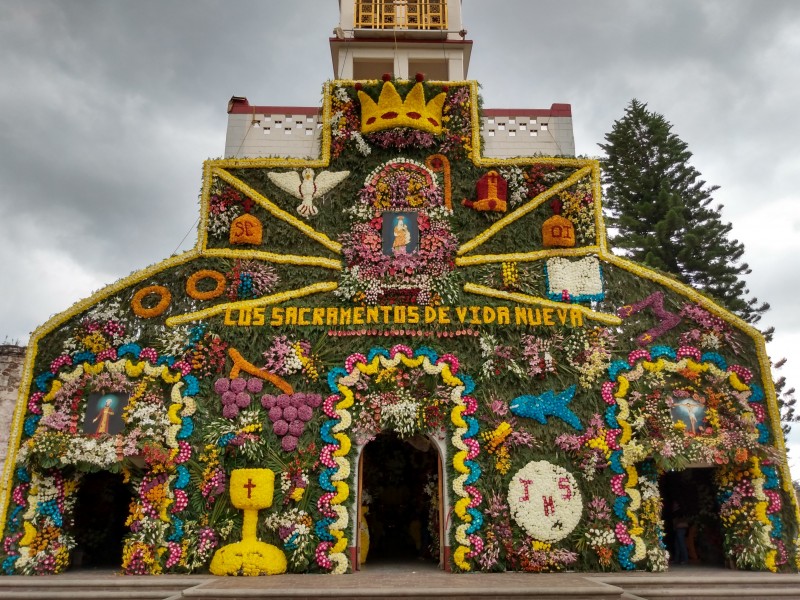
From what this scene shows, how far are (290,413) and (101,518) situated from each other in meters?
4.88

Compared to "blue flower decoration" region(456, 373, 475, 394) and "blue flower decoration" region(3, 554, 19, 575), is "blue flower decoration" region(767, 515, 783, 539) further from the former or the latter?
"blue flower decoration" region(3, 554, 19, 575)

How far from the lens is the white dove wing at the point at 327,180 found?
12.4 meters

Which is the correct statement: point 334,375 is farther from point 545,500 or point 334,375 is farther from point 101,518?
point 101,518

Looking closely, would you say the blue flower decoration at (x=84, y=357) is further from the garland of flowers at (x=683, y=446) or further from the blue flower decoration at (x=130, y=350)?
the garland of flowers at (x=683, y=446)

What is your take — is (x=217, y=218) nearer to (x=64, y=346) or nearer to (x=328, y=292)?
(x=328, y=292)

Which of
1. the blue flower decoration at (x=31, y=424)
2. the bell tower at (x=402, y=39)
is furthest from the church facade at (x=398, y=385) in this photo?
the bell tower at (x=402, y=39)

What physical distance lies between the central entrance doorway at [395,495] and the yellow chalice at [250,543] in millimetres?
3092

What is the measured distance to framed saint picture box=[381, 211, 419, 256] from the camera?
11938 millimetres

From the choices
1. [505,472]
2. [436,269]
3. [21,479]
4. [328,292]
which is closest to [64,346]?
[21,479]

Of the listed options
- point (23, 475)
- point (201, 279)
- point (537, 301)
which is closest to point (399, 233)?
point (537, 301)

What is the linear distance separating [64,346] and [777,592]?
1283 centimetres

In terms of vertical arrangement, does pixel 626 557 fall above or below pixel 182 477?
below

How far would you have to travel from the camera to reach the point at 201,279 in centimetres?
1163

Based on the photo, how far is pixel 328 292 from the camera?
11484 mm
